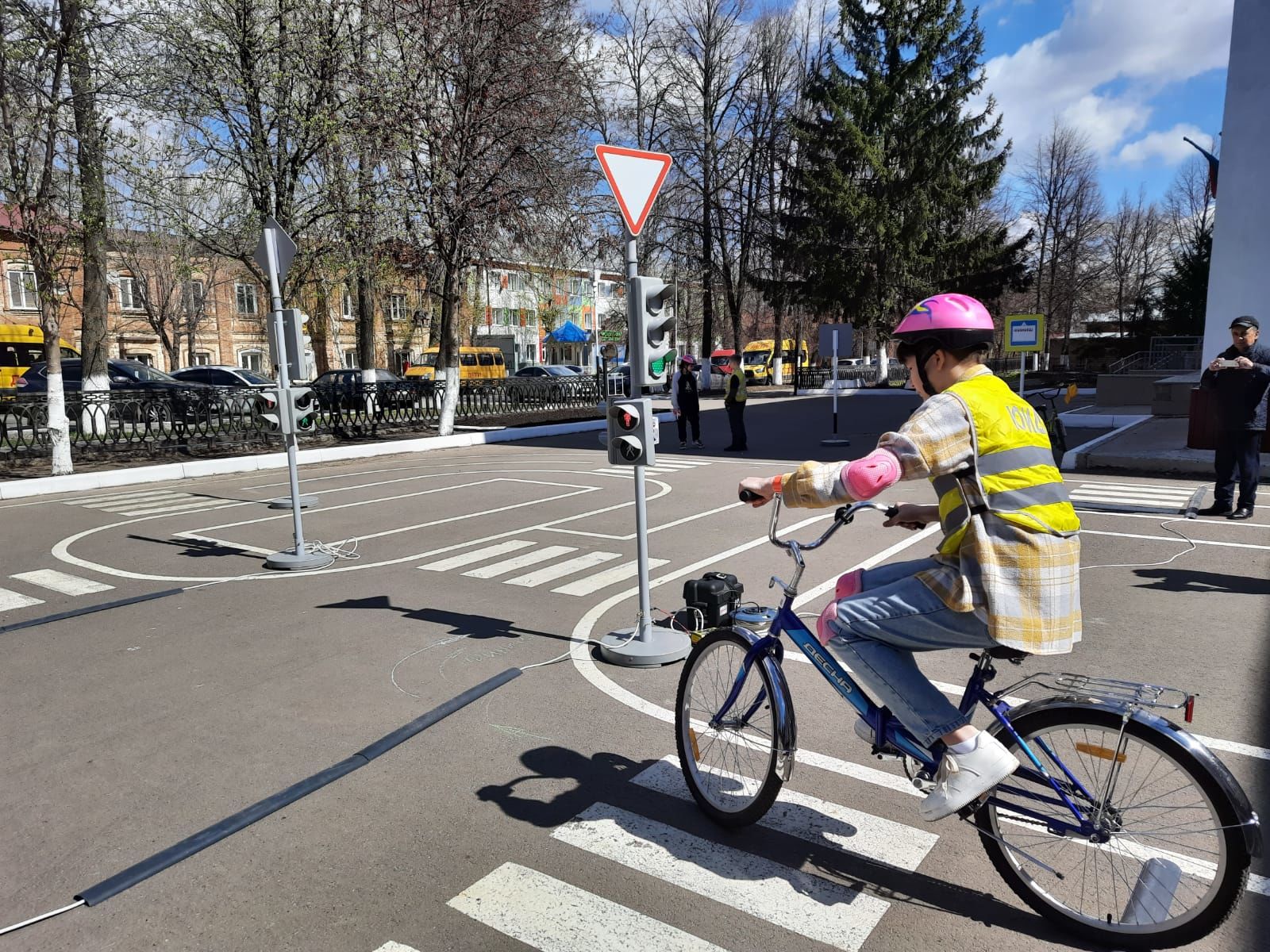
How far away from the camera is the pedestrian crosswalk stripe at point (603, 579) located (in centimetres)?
696

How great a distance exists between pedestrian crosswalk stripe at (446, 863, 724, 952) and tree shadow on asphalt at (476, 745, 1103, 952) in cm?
37

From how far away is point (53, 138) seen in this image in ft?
44.5

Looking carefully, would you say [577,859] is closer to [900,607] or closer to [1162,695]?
[900,607]

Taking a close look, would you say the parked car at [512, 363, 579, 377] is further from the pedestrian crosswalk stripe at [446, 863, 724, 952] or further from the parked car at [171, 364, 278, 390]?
the pedestrian crosswalk stripe at [446, 863, 724, 952]

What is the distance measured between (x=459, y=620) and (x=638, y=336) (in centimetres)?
262

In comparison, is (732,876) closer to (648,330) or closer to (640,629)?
(640,629)

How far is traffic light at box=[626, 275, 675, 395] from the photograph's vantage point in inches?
194

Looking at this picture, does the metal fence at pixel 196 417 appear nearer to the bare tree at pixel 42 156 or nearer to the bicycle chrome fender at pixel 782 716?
the bare tree at pixel 42 156

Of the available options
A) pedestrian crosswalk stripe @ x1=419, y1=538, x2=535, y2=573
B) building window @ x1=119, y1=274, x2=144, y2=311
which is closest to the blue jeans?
pedestrian crosswalk stripe @ x1=419, y1=538, x2=535, y2=573

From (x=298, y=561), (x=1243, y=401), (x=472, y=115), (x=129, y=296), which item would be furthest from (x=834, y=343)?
(x=129, y=296)

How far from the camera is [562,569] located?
768cm

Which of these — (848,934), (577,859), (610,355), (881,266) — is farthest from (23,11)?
(610,355)

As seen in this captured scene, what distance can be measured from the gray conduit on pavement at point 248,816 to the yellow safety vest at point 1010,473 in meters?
3.02

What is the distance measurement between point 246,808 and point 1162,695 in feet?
11.5
